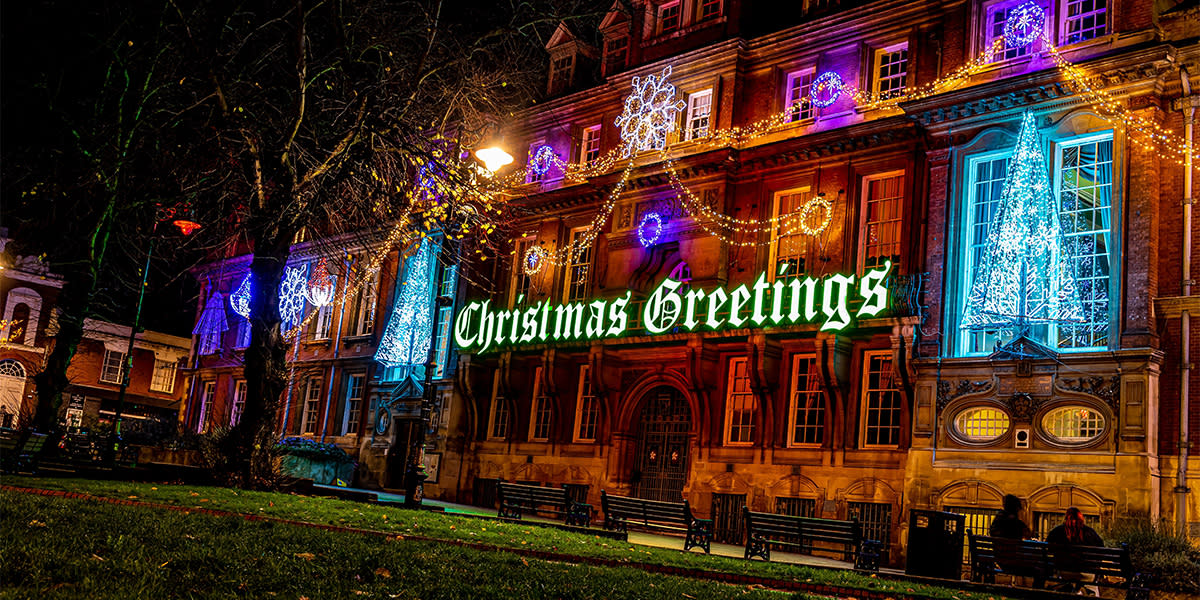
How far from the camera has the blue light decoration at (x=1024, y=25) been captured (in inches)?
905

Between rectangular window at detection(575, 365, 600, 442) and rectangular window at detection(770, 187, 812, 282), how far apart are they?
23.5ft

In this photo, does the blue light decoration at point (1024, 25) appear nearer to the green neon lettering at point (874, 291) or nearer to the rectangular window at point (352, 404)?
the green neon lettering at point (874, 291)

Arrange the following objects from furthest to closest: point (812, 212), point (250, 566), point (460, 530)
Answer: point (812, 212) < point (460, 530) < point (250, 566)

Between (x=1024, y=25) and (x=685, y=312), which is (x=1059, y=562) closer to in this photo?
(x=685, y=312)

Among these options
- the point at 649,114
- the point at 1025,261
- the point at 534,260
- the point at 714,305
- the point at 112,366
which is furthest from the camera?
the point at 112,366

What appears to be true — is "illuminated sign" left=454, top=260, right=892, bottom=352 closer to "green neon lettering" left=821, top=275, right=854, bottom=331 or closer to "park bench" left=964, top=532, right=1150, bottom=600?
"green neon lettering" left=821, top=275, right=854, bottom=331

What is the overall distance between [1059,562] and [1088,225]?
Result: 892cm

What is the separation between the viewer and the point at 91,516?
1049 centimetres

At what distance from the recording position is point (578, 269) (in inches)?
1283

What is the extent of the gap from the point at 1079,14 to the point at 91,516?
22120 mm

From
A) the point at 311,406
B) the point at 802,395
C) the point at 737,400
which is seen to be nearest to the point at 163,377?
the point at 311,406

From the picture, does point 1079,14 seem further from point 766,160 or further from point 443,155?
point 443,155

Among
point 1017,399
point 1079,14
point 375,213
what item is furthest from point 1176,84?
point 375,213

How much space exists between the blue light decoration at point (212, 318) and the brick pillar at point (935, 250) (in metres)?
39.0
